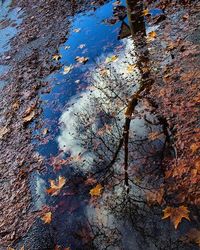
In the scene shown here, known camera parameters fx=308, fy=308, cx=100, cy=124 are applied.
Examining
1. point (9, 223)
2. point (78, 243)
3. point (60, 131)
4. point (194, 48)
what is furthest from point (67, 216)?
point (194, 48)

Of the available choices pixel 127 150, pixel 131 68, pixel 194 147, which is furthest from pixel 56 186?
pixel 131 68

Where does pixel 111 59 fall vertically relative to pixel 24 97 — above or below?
above

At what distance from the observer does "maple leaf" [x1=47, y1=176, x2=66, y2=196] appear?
3.71 m

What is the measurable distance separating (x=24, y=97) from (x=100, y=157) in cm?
249

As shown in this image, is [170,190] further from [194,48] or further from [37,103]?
[37,103]

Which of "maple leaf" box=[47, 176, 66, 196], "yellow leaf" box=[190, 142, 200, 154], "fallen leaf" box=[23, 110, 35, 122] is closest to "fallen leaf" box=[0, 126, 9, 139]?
"fallen leaf" box=[23, 110, 35, 122]

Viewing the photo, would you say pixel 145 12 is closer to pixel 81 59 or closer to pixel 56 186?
pixel 81 59

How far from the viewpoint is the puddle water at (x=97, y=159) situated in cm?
306

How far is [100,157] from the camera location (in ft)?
12.3

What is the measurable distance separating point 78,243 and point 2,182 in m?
1.67

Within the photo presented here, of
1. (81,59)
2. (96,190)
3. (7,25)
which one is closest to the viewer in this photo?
(96,190)

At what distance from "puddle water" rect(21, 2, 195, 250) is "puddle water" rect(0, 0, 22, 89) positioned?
239 cm

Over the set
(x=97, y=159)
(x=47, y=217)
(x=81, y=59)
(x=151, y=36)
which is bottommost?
(x=47, y=217)

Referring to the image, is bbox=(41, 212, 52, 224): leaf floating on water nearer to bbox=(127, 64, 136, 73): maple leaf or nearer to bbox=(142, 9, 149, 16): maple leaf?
bbox=(127, 64, 136, 73): maple leaf
